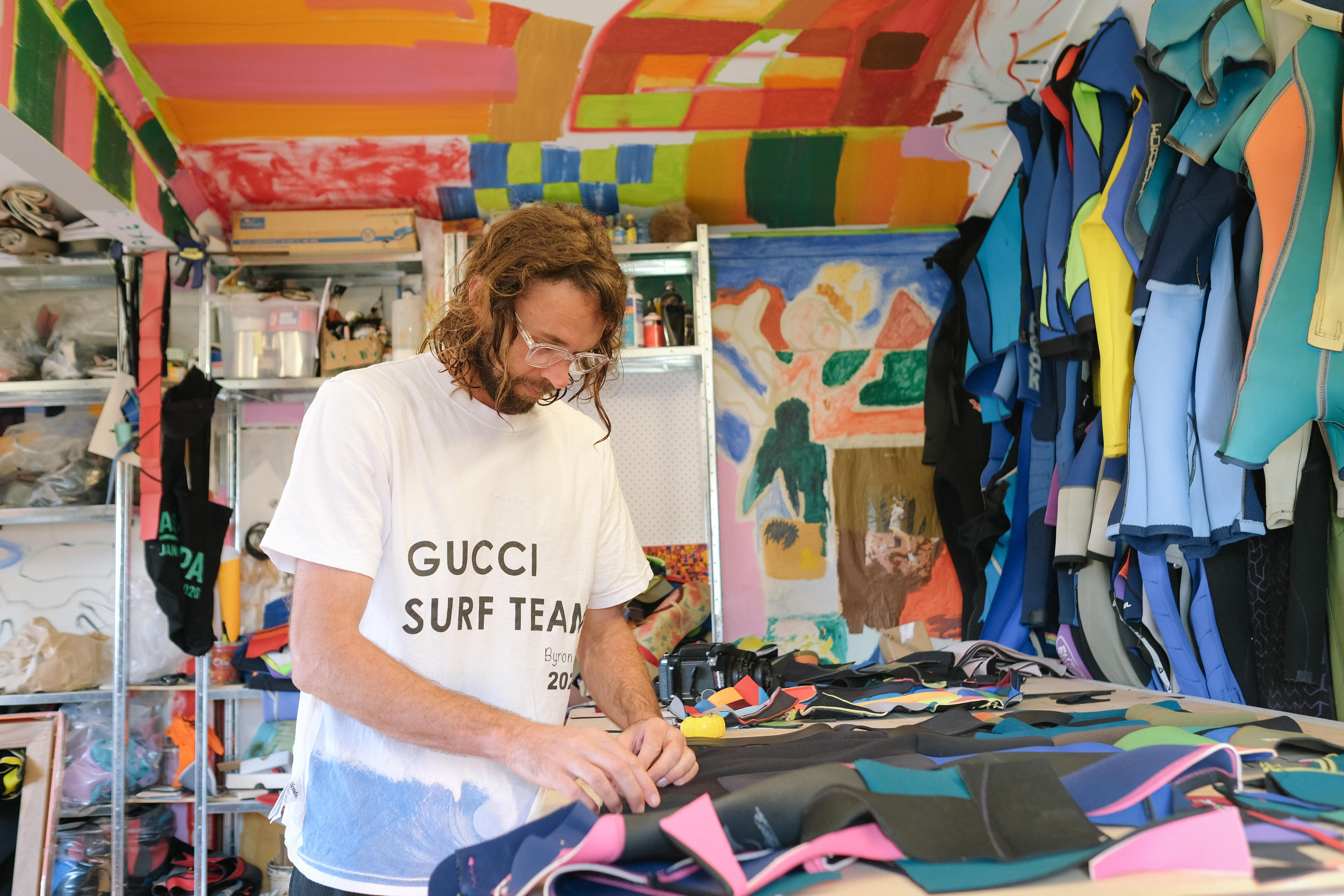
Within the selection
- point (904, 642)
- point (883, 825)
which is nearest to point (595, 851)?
point (883, 825)

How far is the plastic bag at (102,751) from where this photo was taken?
9.98 feet

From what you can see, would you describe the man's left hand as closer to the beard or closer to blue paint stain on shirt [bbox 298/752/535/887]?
blue paint stain on shirt [bbox 298/752/535/887]

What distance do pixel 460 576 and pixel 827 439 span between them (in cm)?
218

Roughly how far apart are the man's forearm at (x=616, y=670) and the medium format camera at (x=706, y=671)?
544mm

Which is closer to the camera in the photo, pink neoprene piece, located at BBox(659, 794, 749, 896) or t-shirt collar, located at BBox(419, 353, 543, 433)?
pink neoprene piece, located at BBox(659, 794, 749, 896)

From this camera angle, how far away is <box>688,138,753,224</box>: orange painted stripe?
2.91 metres

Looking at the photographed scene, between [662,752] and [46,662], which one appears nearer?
[662,752]

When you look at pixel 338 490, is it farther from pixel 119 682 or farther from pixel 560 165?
pixel 119 682

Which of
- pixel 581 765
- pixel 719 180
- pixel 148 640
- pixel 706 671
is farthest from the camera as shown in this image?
pixel 148 640

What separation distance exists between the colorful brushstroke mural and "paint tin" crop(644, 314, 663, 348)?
313 mm

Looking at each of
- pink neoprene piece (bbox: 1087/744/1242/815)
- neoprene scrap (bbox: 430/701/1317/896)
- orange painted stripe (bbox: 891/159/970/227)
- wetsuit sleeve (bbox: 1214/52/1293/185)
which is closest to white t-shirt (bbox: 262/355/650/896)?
neoprene scrap (bbox: 430/701/1317/896)

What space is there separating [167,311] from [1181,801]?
3.31m

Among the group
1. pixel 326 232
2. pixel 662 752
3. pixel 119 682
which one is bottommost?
pixel 119 682

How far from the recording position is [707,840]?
2.25 feet
